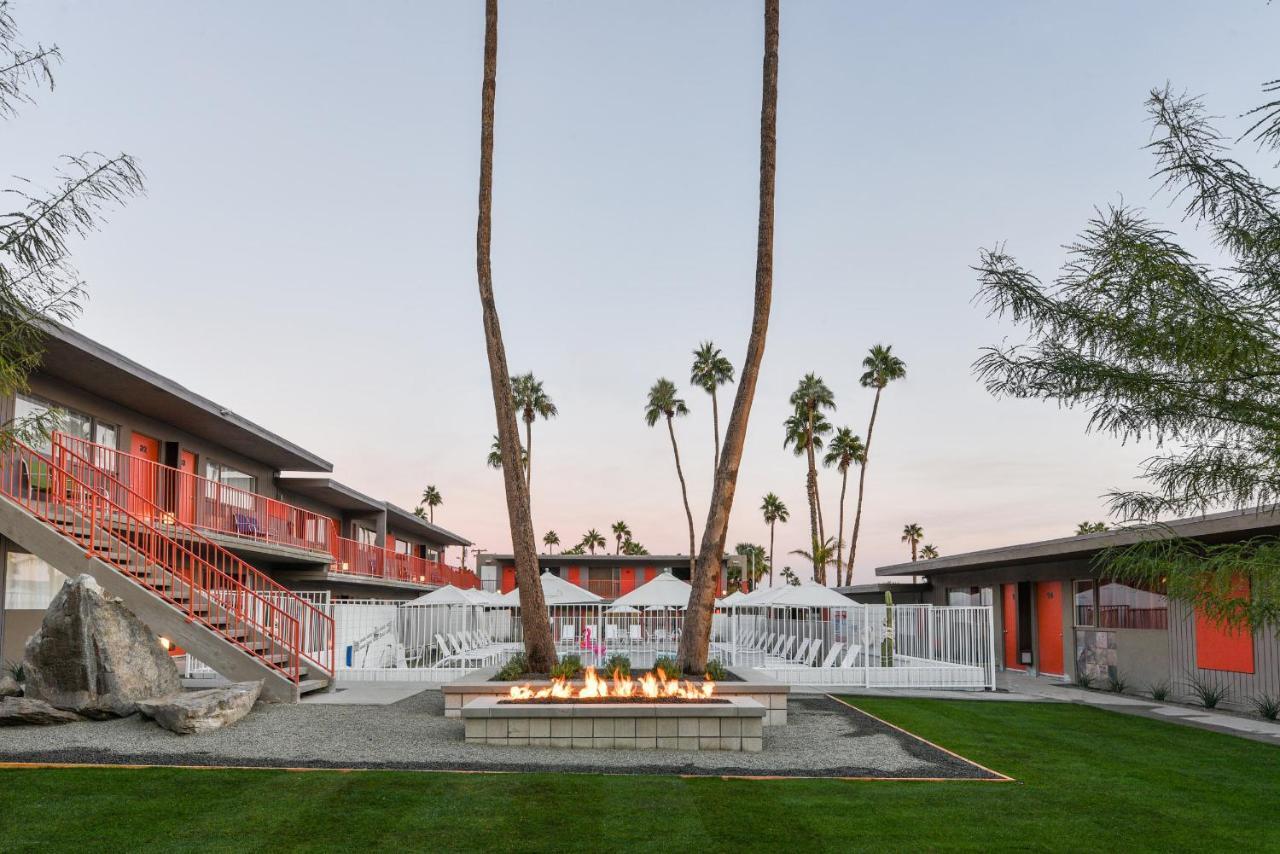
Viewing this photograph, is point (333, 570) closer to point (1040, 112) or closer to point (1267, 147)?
point (1040, 112)

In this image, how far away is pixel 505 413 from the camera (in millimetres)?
16109

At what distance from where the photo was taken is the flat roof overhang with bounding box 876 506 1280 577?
8.00 metres

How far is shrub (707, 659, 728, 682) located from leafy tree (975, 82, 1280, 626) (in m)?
8.74

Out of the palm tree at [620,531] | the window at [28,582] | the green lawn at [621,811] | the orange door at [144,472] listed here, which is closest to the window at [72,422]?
Result: the orange door at [144,472]

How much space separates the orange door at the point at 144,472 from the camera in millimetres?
18344

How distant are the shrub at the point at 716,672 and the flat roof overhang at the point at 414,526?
2456 cm

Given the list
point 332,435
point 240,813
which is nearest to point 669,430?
point 332,435

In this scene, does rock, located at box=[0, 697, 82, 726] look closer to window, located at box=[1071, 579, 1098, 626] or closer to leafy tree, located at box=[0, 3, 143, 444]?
leafy tree, located at box=[0, 3, 143, 444]

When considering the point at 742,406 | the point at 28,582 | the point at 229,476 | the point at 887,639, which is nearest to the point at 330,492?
the point at 229,476

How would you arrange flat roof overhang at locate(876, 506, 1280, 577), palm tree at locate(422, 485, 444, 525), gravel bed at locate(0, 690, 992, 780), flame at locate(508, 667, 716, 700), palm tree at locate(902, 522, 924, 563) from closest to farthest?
flat roof overhang at locate(876, 506, 1280, 577) → gravel bed at locate(0, 690, 992, 780) → flame at locate(508, 667, 716, 700) → palm tree at locate(902, 522, 924, 563) → palm tree at locate(422, 485, 444, 525)

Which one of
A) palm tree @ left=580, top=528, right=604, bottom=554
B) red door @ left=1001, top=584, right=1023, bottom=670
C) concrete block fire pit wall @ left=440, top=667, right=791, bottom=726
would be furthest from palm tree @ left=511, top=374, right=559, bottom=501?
palm tree @ left=580, top=528, right=604, bottom=554

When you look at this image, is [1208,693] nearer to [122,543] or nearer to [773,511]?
[122,543]

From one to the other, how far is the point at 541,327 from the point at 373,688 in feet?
47.1

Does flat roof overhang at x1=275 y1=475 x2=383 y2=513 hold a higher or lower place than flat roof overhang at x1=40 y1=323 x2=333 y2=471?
lower
